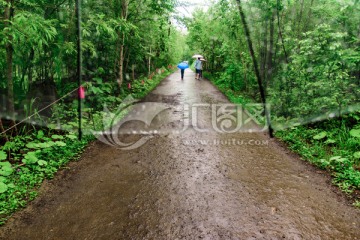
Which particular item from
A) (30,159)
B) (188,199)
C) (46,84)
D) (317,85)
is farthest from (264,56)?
(30,159)

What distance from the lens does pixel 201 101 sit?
11984 mm

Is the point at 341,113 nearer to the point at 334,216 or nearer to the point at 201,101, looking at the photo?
the point at 334,216

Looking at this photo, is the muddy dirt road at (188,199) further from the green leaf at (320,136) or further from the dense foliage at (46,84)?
the green leaf at (320,136)

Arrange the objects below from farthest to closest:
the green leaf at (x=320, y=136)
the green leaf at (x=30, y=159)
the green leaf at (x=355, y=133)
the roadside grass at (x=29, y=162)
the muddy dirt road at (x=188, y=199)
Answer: the green leaf at (x=320, y=136) < the green leaf at (x=355, y=133) < the green leaf at (x=30, y=159) < the roadside grass at (x=29, y=162) < the muddy dirt road at (x=188, y=199)

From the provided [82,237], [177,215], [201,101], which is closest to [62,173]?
[82,237]

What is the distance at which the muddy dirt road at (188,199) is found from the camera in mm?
3422

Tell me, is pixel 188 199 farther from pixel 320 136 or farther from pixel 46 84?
pixel 46 84

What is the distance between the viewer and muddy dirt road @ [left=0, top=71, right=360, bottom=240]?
11.2 feet

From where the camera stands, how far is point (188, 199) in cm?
415

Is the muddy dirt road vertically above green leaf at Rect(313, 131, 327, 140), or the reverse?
green leaf at Rect(313, 131, 327, 140)

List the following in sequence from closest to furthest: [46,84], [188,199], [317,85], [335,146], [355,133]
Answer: [188,199]
[355,133]
[335,146]
[317,85]
[46,84]

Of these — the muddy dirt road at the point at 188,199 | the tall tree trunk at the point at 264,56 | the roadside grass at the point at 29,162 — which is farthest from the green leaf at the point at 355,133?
the roadside grass at the point at 29,162

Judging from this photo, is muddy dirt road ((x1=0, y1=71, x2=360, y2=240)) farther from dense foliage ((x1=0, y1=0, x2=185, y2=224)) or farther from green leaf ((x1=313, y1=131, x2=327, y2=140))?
green leaf ((x1=313, y1=131, x2=327, y2=140))

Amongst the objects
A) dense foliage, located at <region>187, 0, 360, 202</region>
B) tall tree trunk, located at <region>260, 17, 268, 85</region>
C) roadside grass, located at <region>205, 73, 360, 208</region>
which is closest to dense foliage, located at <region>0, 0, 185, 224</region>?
dense foliage, located at <region>187, 0, 360, 202</region>
